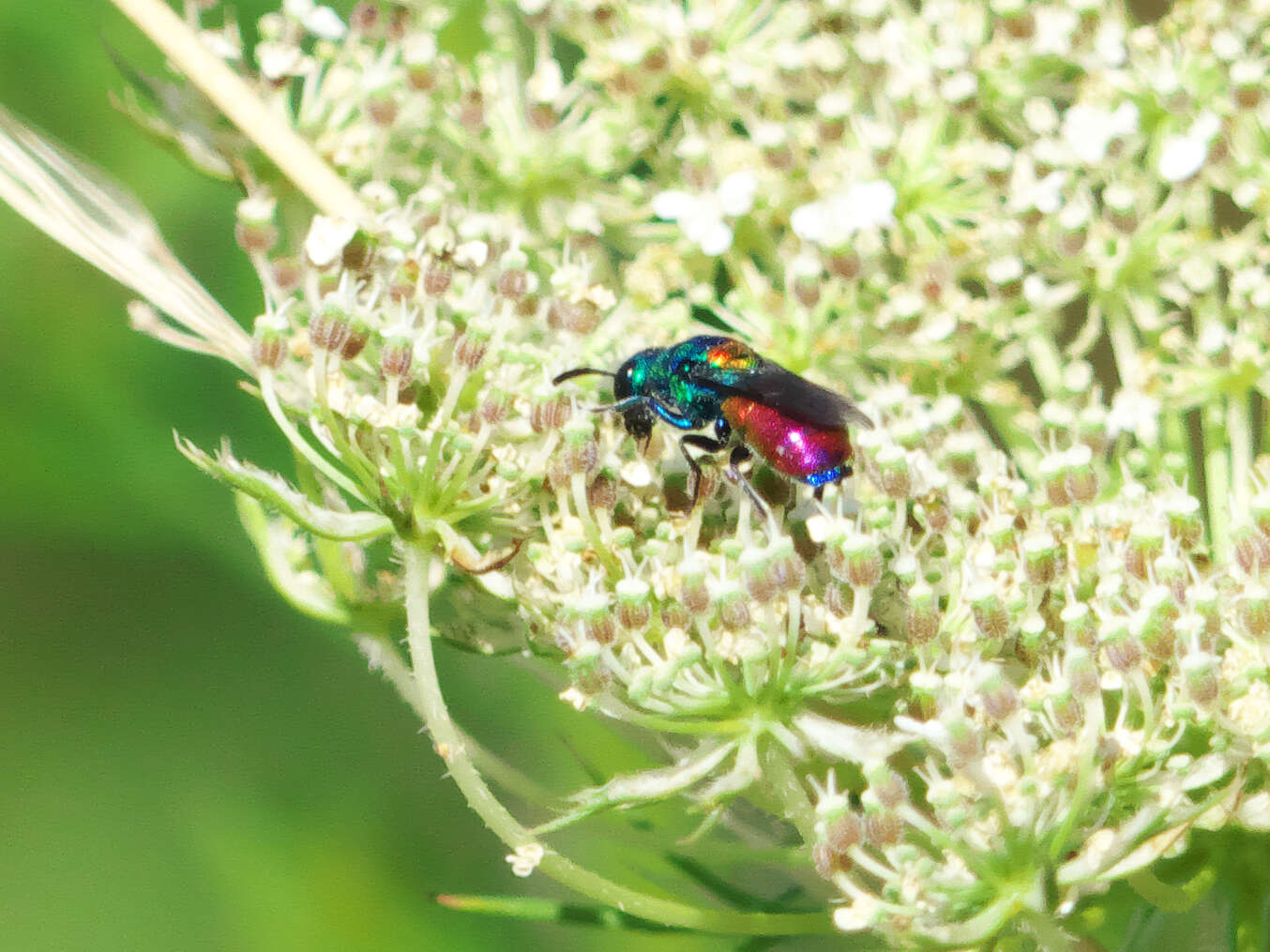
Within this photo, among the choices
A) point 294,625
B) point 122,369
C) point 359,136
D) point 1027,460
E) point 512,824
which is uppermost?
point 359,136

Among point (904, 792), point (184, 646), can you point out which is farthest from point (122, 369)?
point (904, 792)

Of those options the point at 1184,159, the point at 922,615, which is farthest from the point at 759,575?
the point at 1184,159

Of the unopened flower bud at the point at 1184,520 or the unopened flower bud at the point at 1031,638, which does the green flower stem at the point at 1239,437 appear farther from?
the unopened flower bud at the point at 1031,638

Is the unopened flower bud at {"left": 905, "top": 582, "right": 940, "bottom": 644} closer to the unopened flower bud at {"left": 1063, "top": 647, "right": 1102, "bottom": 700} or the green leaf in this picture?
the unopened flower bud at {"left": 1063, "top": 647, "right": 1102, "bottom": 700}

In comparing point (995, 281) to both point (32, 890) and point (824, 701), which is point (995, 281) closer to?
point (824, 701)

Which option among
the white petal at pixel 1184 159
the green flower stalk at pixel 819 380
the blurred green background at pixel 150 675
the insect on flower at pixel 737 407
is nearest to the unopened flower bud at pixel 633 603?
the green flower stalk at pixel 819 380

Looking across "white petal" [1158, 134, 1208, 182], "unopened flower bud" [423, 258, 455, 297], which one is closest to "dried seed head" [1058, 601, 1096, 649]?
"white petal" [1158, 134, 1208, 182]

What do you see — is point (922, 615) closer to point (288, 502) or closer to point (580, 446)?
point (580, 446)
